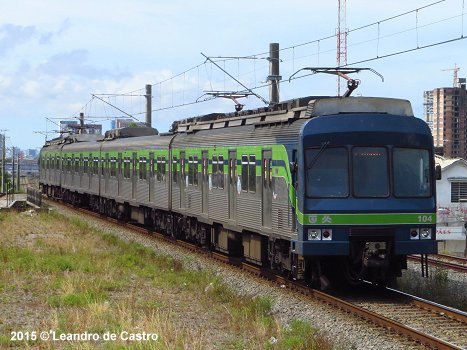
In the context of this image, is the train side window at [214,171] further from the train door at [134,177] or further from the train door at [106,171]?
the train door at [106,171]

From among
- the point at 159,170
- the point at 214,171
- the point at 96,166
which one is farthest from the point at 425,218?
the point at 96,166

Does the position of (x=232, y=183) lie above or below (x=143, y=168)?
below

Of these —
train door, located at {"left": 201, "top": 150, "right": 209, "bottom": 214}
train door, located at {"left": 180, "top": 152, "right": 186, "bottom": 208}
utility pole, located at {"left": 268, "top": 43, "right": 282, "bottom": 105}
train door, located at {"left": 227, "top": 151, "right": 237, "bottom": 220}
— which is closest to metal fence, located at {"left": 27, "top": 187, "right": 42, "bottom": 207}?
train door, located at {"left": 180, "top": 152, "right": 186, "bottom": 208}

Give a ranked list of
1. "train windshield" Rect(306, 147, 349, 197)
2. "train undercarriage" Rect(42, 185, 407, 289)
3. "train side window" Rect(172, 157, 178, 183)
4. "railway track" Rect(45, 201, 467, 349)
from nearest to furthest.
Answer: "railway track" Rect(45, 201, 467, 349) → "train windshield" Rect(306, 147, 349, 197) → "train undercarriage" Rect(42, 185, 407, 289) → "train side window" Rect(172, 157, 178, 183)

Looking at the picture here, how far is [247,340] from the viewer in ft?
37.6

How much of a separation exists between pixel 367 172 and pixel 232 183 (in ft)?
16.5

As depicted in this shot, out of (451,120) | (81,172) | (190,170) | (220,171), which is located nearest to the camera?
(220,171)

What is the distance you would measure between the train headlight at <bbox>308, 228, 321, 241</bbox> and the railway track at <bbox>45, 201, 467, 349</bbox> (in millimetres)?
1001

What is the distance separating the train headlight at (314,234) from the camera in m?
14.8

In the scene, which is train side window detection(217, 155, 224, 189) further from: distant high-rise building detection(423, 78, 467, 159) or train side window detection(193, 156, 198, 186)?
distant high-rise building detection(423, 78, 467, 159)

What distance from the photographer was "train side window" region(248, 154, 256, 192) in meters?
18.0

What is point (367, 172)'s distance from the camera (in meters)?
15.1

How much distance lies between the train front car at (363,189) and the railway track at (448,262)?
15.2 ft

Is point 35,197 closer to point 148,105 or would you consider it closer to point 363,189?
point 148,105
